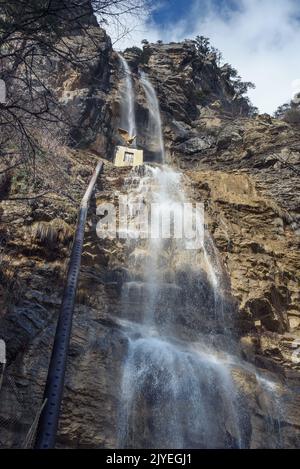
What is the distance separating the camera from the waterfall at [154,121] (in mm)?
25562

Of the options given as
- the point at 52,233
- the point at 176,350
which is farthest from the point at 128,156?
the point at 176,350

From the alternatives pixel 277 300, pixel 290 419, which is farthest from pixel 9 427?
pixel 277 300

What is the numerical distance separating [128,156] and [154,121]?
19.7 ft

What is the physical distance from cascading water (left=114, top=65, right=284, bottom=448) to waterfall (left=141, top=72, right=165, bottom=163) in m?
11.0

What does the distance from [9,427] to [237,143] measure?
1948cm

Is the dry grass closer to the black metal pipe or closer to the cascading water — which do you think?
the black metal pipe

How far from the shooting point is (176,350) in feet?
28.7

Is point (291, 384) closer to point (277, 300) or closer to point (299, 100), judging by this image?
point (277, 300)

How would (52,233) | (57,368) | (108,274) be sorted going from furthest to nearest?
(108,274)
(52,233)
(57,368)

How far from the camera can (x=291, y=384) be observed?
31.2 ft

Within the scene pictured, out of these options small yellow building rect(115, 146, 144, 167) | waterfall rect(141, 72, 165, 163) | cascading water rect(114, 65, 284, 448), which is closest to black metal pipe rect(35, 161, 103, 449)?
cascading water rect(114, 65, 284, 448)

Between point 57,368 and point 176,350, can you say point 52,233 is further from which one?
point 57,368

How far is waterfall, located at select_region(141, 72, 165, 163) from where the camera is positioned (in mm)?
25562

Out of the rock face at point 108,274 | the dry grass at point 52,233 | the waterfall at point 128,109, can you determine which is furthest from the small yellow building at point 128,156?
the dry grass at point 52,233
